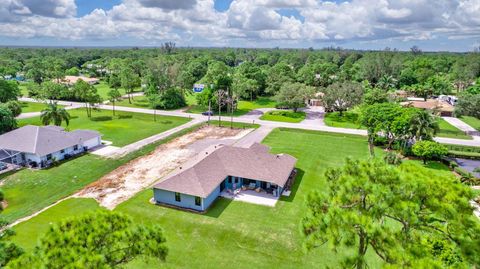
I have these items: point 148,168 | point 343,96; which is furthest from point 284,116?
point 148,168

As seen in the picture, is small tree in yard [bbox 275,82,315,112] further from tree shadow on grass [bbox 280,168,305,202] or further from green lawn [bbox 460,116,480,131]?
tree shadow on grass [bbox 280,168,305,202]

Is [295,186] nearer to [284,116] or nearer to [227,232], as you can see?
[227,232]

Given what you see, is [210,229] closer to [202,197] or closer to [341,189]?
[202,197]

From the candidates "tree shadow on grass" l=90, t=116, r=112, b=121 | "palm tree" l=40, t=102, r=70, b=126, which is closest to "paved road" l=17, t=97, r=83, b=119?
"tree shadow on grass" l=90, t=116, r=112, b=121

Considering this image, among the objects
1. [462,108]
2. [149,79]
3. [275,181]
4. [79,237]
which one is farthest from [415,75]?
[79,237]

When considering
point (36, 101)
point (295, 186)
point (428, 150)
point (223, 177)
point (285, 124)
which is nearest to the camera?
point (223, 177)
